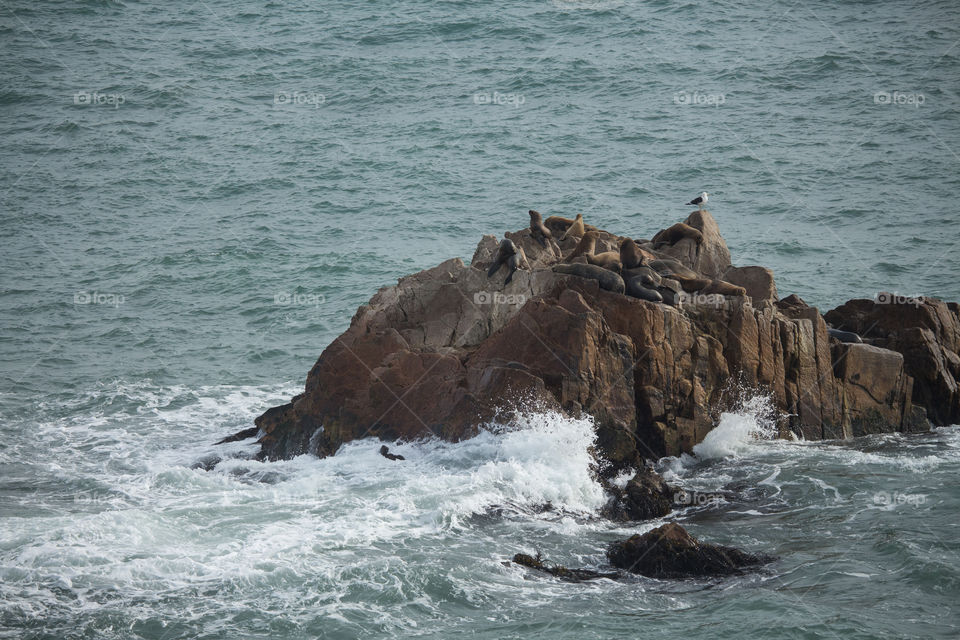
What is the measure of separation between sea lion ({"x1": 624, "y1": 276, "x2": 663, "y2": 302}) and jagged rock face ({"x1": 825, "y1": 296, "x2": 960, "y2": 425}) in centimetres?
514

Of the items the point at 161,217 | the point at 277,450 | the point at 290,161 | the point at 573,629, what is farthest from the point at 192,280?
the point at 573,629

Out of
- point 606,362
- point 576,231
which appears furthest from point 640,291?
point 576,231

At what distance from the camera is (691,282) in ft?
62.2

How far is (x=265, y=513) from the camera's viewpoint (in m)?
15.4

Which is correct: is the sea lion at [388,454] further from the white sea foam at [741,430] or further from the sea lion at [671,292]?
the sea lion at [671,292]

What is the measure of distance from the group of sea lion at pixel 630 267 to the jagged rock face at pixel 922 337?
3.53 m

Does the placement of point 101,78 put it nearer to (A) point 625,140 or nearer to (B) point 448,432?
(A) point 625,140

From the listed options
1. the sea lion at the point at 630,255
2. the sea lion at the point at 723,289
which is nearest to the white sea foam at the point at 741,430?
the sea lion at the point at 723,289

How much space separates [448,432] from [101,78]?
118 feet

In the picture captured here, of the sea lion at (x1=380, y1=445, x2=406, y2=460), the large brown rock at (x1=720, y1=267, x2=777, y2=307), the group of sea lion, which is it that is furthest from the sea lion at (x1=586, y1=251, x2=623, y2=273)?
the sea lion at (x1=380, y1=445, x2=406, y2=460)

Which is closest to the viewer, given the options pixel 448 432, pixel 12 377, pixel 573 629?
pixel 573 629

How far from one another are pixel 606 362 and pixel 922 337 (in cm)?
684

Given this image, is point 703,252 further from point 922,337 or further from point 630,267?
point 922,337

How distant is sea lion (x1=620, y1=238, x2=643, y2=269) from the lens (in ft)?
60.6
